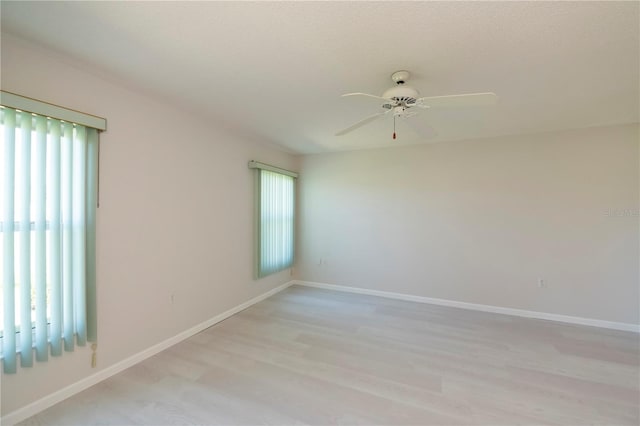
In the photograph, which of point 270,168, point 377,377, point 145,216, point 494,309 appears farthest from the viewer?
point 270,168

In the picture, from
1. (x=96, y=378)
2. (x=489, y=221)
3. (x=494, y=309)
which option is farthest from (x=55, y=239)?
(x=494, y=309)

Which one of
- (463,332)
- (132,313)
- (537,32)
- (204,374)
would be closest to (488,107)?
(537,32)

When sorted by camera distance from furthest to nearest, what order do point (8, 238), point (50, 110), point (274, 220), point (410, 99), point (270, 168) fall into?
point (274, 220)
point (270, 168)
point (410, 99)
point (50, 110)
point (8, 238)

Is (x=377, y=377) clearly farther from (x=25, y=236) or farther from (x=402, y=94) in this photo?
(x=25, y=236)

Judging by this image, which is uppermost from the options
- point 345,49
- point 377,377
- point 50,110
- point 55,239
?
point 345,49

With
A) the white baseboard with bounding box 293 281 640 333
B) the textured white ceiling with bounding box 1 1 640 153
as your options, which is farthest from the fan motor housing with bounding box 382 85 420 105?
the white baseboard with bounding box 293 281 640 333

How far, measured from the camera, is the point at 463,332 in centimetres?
312

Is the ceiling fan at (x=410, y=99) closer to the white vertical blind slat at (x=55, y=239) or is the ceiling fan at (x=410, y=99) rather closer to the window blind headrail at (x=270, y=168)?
the white vertical blind slat at (x=55, y=239)

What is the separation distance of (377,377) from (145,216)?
2556 millimetres

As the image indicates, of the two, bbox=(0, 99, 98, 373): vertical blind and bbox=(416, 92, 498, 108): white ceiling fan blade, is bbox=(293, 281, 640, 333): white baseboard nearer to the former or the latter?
bbox=(416, 92, 498, 108): white ceiling fan blade

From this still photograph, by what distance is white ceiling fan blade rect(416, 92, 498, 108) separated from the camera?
70.1 inches

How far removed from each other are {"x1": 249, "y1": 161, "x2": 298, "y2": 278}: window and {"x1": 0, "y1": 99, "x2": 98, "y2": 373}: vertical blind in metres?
2.07

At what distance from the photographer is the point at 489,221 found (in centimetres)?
384

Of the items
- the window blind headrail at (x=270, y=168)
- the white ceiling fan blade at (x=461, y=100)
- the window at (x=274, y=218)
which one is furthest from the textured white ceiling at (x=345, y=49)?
the window at (x=274, y=218)
